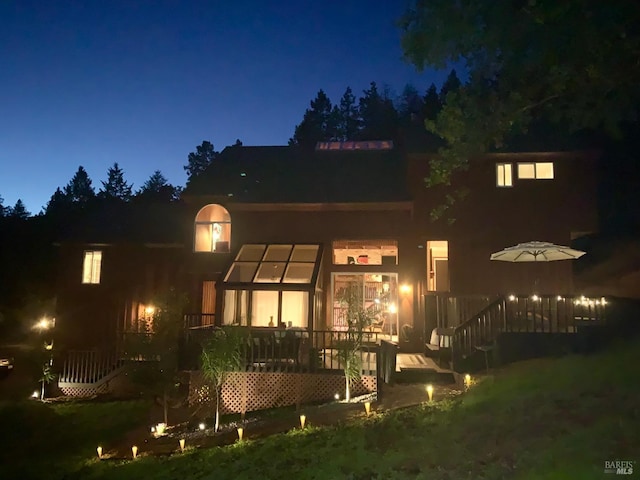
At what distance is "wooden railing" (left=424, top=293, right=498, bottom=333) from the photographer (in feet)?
39.2

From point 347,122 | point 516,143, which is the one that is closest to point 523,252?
point 516,143

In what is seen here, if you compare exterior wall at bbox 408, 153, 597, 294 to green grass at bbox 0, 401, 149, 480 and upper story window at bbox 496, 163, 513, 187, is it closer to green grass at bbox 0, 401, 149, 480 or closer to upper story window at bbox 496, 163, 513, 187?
upper story window at bbox 496, 163, 513, 187

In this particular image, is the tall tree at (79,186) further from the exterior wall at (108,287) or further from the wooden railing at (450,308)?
the wooden railing at (450,308)

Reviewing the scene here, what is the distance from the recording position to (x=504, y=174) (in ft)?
49.2

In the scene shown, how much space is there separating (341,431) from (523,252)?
6.66m

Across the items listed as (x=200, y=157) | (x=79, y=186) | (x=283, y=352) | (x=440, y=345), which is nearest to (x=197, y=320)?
(x=283, y=352)

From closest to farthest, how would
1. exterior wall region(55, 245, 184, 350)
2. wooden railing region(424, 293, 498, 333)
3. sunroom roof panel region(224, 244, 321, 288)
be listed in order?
1. wooden railing region(424, 293, 498, 333)
2. sunroom roof panel region(224, 244, 321, 288)
3. exterior wall region(55, 245, 184, 350)

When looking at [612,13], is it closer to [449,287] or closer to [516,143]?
[516,143]

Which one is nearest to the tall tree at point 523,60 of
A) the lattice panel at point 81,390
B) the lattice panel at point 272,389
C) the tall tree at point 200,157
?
the lattice panel at point 272,389

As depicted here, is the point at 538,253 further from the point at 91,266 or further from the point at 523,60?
the point at 91,266

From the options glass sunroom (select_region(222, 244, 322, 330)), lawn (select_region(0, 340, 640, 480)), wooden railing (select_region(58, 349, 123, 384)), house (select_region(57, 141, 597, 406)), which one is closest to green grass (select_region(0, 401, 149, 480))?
lawn (select_region(0, 340, 640, 480))

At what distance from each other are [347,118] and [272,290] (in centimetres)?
3861

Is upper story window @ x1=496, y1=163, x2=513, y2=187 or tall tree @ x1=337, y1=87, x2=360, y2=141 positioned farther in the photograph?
tall tree @ x1=337, y1=87, x2=360, y2=141

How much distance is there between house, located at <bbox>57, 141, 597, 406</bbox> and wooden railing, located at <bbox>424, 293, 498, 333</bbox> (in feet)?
0.17
